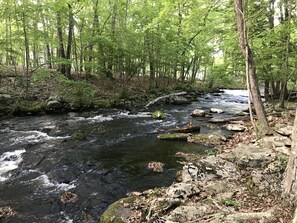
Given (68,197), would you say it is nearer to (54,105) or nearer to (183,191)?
(183,191)

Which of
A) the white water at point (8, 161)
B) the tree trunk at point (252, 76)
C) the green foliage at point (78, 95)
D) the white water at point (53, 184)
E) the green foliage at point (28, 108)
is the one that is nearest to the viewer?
the white water at point (53, 184)

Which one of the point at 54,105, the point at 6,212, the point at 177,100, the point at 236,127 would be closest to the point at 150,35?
the point at 177,100

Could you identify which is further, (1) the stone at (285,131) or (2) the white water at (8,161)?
(1) the stone at (285,131)

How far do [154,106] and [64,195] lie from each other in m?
14.3

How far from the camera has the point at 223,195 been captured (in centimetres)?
516

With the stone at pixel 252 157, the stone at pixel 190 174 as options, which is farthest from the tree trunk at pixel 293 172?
the stone at pixel 252 157

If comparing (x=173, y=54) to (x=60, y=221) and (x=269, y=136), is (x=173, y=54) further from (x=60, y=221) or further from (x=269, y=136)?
(x=60, y=221)

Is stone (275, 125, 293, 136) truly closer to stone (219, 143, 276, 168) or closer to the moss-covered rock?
stone (219, 143, 276, 168)

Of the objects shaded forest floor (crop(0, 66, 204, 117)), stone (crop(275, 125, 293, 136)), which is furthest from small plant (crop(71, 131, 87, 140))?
stone (crop(275, 125, 293, 136))

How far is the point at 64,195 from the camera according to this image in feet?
20.7

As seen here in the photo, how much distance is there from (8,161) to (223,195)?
698 cm

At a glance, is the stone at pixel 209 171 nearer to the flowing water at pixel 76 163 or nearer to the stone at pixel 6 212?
the flowing water at pixel 76 163

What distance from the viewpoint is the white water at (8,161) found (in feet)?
24.7

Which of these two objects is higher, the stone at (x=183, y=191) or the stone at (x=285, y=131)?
the stone at (x=285, y=131)
